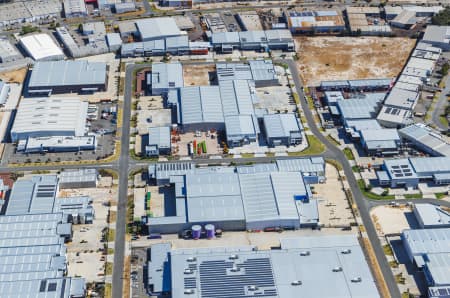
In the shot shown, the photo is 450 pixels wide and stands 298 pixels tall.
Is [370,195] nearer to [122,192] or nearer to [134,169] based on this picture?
[134,169]

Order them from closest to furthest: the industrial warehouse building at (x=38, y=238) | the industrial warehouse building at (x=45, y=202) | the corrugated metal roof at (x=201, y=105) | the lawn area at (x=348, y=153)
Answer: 1. the industrial warehouse building at (x=38, y=238)
2. the industrial warehouse building at (x=45, y=202)
3. the lawn area at (x=348, y=153)
4. the corrugated metal roof at (x=201, y=105)

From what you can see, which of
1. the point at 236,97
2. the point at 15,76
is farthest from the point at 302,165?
the point at 15,76

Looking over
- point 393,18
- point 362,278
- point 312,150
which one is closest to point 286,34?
point 393,18

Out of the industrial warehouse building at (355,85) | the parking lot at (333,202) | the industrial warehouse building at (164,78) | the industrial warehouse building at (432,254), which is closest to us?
the industrial warehouse building at (432,254)

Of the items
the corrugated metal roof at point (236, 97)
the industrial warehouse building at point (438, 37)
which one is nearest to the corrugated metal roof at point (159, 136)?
the corrugated metal roof at point (236, 97)

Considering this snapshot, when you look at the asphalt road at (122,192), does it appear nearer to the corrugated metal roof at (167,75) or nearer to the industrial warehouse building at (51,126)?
the corrugated metal roof at (167,75)

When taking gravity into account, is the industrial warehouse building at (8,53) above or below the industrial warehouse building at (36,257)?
above

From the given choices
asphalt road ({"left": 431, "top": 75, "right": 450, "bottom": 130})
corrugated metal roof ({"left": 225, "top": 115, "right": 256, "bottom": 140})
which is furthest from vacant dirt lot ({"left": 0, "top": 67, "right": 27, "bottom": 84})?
asphalt road ({"left": 431, "top": 75, "right": 450, "bottom": 130})
